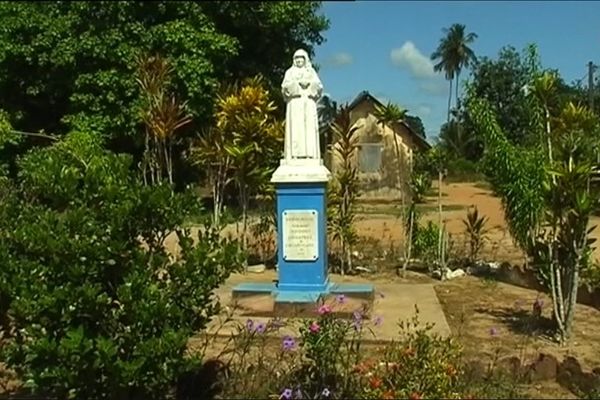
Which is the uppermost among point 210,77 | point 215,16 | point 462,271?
point 215,16

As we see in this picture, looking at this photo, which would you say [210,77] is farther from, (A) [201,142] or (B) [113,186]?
(B) [113,186]

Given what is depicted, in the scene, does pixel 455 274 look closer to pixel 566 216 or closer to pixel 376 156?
pixel 566 216

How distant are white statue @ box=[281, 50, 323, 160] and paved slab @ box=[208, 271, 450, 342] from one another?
160 cm

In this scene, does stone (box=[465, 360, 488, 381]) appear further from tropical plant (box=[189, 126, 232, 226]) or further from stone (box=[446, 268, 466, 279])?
tropical plant (box=[189, 126, 232, 226])

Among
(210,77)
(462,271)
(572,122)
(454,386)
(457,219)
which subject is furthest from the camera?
(457,219)

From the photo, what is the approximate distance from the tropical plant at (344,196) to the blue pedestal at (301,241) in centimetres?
254

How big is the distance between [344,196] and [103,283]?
7.11 metres

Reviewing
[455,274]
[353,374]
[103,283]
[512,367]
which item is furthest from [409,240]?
[103,283]

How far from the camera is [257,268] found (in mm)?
11602

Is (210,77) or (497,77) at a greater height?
(497,77)

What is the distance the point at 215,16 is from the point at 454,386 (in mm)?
15950

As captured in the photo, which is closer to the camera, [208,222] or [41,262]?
[41,262]

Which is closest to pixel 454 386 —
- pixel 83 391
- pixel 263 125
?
pixel 83 391

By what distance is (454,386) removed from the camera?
476 centimetres
